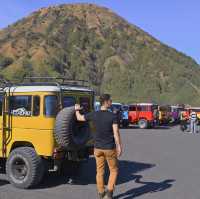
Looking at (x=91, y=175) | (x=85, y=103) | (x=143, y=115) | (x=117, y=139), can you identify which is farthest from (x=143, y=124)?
(x=117, y=139)

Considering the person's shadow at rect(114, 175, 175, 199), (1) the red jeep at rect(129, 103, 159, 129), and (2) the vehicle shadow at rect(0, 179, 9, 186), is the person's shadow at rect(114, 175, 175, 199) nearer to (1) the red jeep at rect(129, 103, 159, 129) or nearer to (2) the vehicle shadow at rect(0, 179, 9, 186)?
(2) the vehicle shadow at rect(0, 179, 9, 186)

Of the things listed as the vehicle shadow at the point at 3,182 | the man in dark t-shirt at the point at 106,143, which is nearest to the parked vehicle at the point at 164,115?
the vehicle shadow at the point at 3,182

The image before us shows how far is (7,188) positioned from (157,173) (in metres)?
4.32

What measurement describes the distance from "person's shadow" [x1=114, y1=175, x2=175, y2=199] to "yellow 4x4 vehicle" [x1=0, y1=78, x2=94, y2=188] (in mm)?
1423

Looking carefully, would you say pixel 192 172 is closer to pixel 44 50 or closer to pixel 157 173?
pixel 157 173

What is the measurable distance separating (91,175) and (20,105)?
9.12 feet

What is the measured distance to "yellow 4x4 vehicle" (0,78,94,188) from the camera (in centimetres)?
1050

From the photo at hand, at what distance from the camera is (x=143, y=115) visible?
3850 cm

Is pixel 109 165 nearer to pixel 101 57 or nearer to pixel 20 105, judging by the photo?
pixel 20 105

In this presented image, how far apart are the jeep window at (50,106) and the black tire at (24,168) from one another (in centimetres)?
88

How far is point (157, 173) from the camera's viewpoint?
13.2 m

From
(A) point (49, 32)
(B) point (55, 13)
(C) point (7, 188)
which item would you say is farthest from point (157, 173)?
(B) point (55, 13)

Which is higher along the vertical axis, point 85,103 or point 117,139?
point 85,103

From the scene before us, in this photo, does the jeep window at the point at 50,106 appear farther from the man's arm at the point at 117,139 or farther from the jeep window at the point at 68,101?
the man's arm at the point at 117,139
